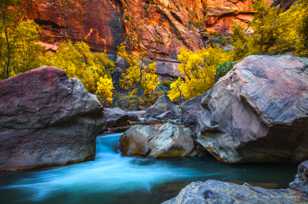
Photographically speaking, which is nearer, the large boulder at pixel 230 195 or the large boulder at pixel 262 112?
the large boulder at pixel 230 195

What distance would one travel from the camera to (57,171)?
39.1ft

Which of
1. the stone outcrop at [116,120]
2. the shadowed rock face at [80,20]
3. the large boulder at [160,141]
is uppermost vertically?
the shadowed rock face at [80,20]

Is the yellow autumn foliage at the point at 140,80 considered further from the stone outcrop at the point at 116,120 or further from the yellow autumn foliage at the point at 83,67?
the stone outcrop at the point at 116,120

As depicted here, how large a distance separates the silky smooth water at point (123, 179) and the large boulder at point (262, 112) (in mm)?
617

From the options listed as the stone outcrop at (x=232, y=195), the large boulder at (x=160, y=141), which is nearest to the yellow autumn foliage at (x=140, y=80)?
the large boulder at (x=160, y=141)

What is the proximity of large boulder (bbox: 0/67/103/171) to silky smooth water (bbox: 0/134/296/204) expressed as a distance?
68 cm

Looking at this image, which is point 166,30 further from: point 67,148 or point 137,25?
point 67,148

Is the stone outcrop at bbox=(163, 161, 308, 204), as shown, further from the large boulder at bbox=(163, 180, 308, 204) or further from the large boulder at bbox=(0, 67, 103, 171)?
the large boulder at bbox=(0, 67, 103, 171)

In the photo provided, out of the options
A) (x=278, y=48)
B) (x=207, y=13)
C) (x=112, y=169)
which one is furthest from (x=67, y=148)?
(x=207, y=13)

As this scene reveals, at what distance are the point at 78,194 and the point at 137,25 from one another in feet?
201

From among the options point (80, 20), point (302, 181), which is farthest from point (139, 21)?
point (302, 181)

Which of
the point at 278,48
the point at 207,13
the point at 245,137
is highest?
the point at 207,13

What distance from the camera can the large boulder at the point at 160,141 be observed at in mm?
13969

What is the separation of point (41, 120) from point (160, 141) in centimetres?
547
